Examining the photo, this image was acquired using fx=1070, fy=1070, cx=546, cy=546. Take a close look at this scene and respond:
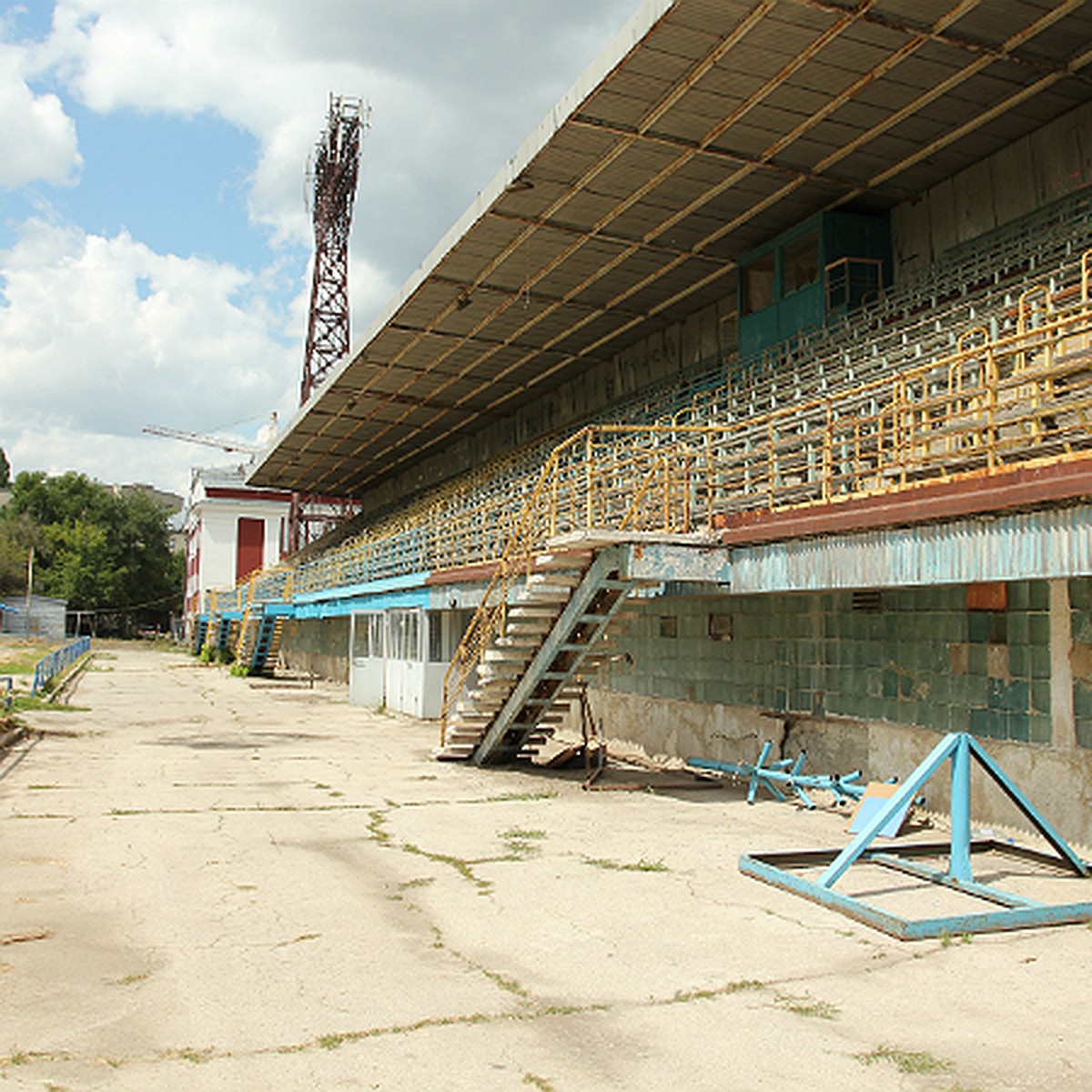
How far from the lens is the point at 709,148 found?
54.6ft

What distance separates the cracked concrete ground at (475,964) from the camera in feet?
15.1

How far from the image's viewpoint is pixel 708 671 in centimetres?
1504

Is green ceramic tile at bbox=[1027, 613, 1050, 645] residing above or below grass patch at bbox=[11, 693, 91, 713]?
above

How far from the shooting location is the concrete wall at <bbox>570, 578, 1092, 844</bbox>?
9.41m

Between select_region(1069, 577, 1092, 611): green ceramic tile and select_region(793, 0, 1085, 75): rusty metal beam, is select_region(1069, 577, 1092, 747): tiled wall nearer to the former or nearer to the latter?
select_region(1069, 577, 1092, 611): green ceramic tile

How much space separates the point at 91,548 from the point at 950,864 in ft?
295

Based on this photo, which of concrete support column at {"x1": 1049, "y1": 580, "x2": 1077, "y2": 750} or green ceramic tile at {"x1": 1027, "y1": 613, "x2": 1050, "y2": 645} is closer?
concrete support column at {"x1": 1049, "y1": 580, "x2": 1077, "y2": 750}

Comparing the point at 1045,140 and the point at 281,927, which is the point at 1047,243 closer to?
the point at 1045,140

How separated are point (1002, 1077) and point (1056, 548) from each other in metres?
4.02

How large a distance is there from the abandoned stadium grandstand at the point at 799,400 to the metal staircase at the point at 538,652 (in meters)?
0.05

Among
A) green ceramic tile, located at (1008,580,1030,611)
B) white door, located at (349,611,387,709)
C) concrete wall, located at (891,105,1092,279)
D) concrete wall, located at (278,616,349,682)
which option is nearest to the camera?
green ceramic tile, located at (1008,580,1030,611)

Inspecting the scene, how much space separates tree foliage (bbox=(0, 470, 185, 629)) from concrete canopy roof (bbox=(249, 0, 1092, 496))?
225 feet

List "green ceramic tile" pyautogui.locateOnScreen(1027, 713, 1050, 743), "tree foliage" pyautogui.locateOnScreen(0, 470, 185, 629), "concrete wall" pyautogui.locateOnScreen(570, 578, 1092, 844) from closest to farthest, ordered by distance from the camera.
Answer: "concrete wall" pyautogui.locateOnScreen(570, 578, 1092, 844) < "green ceramic tile" pyautogui.locateOnScreen(1027, 713, 1050, 743) < "tree foliage" pyautogui.locateOnScreen(0, 470, 185, 629)

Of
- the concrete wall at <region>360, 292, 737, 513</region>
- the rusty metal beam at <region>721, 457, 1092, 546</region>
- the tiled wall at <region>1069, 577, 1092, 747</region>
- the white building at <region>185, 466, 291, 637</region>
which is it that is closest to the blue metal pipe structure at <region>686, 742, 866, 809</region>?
the tiled wall at <region>1069, 577, 1092, 747</region>
